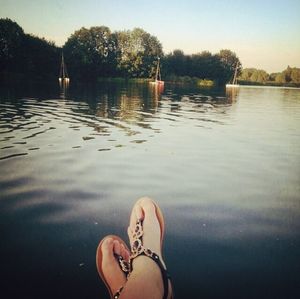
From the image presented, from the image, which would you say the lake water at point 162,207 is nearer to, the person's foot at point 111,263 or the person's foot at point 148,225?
the person's foot at point 111,263

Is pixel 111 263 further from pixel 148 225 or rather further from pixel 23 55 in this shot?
pixel 23 55

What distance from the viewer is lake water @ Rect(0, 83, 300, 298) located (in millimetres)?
2387

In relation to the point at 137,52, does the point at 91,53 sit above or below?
below

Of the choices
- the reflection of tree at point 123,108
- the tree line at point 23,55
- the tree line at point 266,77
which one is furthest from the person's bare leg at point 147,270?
the tree line at point 266,77

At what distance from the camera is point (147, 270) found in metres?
1.99

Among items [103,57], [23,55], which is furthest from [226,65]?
[23,55]

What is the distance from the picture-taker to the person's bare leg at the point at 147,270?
69.3 inches

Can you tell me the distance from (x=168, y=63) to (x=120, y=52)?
17.5 m

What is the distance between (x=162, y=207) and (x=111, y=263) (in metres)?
1.36

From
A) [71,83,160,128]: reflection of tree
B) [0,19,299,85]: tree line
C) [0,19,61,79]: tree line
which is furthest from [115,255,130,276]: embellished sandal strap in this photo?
[0,19,299,85]: tree line

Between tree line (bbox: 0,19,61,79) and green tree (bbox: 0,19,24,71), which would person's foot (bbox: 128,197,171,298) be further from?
green tree (bbox: 0,19,24,71)

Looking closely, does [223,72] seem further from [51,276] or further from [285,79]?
[51,276]

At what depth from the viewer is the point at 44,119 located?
382 inches

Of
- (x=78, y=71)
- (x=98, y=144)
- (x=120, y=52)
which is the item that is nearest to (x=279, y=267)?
(x=98, y=144)
